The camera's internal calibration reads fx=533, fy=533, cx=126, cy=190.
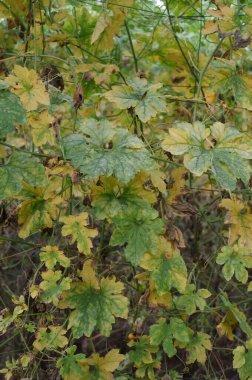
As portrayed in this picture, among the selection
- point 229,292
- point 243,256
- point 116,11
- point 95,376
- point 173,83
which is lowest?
point 229,292

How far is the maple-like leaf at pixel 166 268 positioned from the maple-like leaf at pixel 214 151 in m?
0.30

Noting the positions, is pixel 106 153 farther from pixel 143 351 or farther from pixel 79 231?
pixel 143 351

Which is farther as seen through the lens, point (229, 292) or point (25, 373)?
point (229, 292)

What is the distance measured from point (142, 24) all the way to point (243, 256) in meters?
1.21

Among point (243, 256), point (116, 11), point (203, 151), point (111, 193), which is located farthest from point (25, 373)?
point (116, 11)

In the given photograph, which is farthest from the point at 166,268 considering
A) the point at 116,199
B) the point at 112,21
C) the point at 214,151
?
the point at 112,21

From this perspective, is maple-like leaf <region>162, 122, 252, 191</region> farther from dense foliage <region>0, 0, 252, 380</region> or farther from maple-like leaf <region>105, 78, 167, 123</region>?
maple-like leaf <region>105, 78, 167, 123</region>

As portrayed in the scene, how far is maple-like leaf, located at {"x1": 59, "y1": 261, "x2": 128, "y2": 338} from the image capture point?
1539mm

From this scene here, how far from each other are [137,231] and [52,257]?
273 mm

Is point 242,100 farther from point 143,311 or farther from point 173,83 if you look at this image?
point 143,311

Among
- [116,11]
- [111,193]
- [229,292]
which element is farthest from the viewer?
[229,292]

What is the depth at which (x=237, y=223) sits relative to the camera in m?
1.67

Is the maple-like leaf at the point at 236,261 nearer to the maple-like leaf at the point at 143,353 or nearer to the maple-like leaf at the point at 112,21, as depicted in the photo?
the maple-like leaf at the point at 143,353

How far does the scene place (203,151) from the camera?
1.45 metres
